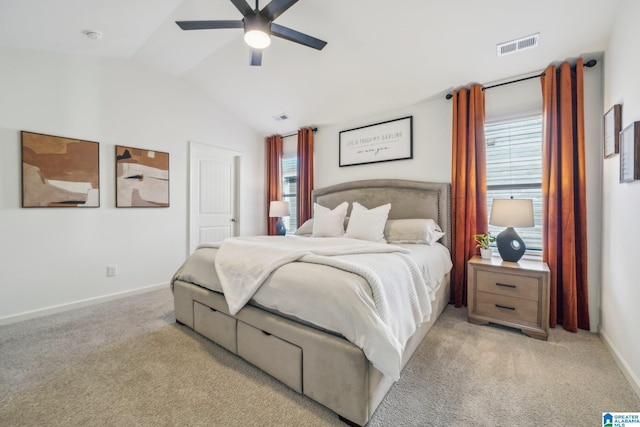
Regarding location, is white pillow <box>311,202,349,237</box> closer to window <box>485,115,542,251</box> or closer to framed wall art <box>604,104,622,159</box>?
window <box>485,115,542,251</box>

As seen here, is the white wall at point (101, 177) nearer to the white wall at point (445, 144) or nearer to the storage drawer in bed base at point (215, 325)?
the storage drawer in bed base at point (215, 325)

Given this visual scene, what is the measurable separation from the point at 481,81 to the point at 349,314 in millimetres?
2973

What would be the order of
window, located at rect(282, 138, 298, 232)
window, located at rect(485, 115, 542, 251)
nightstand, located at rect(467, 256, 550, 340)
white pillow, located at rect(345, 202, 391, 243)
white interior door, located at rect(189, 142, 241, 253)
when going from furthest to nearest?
window, located at rect(282, 138, 298, 232)
white interior door, located at rect(189, 142, 241, 253)
white pillow, located at rect(345, 202, 391, 243)
window, located at rect(485, 115, 542, 251)
nightstand, located at rect(467, 256, 550, 340)

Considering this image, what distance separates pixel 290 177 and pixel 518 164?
11.4 feet

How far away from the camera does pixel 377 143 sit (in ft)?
12.3

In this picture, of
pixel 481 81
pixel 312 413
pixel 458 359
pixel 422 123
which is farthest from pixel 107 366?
pixel 481 81

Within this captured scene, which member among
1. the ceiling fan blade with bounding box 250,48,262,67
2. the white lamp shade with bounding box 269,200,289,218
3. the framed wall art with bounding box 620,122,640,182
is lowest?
the white lamp shade with bounding box 269,200,289,218

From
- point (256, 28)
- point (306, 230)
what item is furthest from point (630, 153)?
point (306, 230)

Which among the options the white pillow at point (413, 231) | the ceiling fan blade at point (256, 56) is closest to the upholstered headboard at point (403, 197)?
the white pillow at point (413, 231)

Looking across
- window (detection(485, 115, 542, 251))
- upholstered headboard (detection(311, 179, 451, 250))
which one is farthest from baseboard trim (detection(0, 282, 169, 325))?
window (detection(485, 115, 542, 251))

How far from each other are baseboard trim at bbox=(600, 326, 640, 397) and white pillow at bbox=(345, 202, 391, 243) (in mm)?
1880

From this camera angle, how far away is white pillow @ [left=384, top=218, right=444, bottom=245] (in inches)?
111

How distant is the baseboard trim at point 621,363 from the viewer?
5.12 feet

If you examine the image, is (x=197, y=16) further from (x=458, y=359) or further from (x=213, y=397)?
(x=458, y=359)
